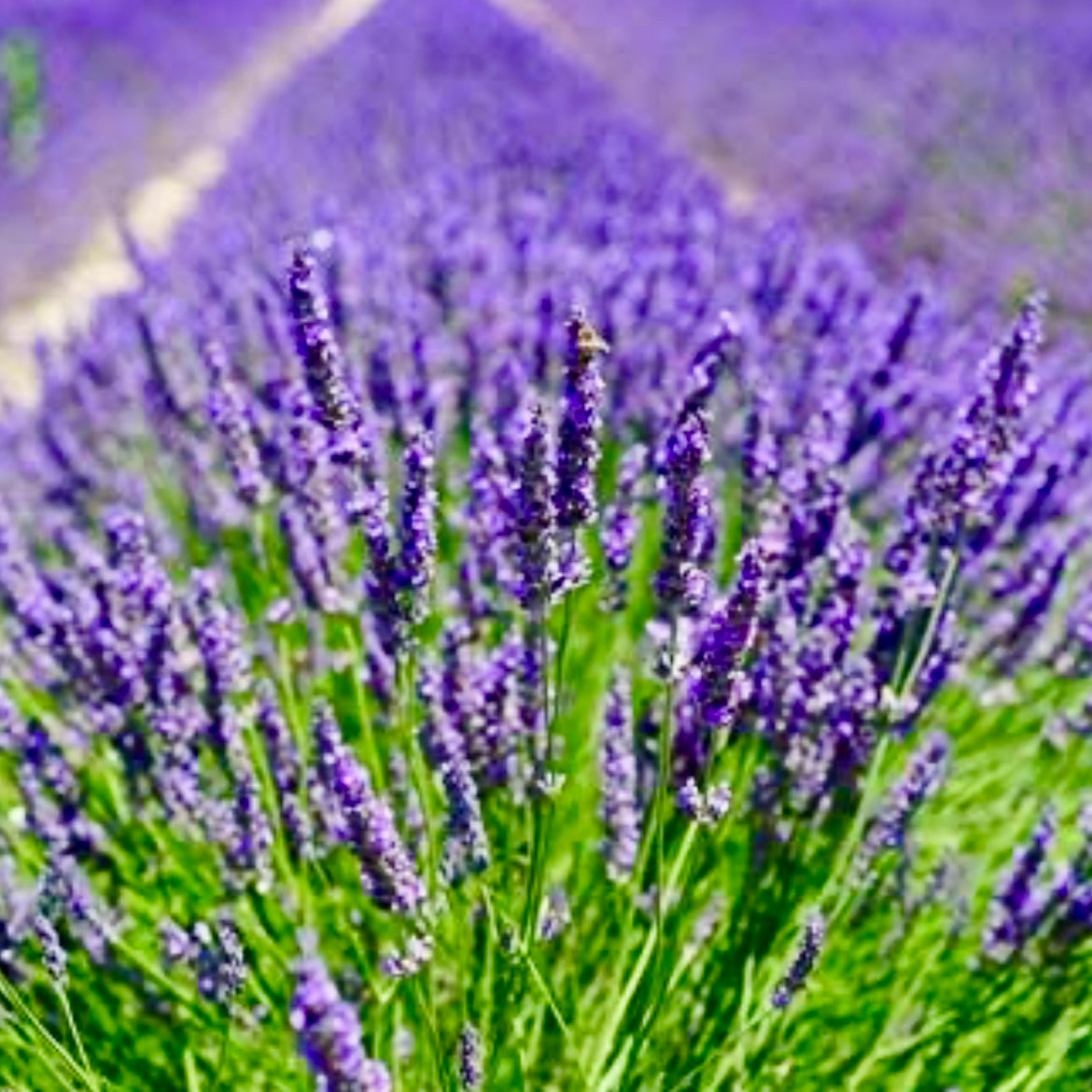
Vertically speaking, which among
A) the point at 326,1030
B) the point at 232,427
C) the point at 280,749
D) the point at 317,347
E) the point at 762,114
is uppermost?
the point at 762,114

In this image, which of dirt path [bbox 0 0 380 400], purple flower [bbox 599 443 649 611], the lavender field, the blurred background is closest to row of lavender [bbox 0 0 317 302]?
the blurred background

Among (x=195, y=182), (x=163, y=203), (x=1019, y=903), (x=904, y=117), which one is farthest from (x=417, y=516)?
(x=195, y=182)

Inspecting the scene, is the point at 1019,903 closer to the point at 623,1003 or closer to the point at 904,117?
the point at 623,1003

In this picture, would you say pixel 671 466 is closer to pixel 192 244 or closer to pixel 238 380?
pixel 238 380

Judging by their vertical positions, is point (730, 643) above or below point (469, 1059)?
above

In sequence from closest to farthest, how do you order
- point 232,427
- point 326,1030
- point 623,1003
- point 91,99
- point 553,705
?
point 326,1030
point 553,705
point 623,1003
point 232,427
point 91,99

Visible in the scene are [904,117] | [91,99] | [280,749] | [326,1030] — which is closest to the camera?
[326,1030]
